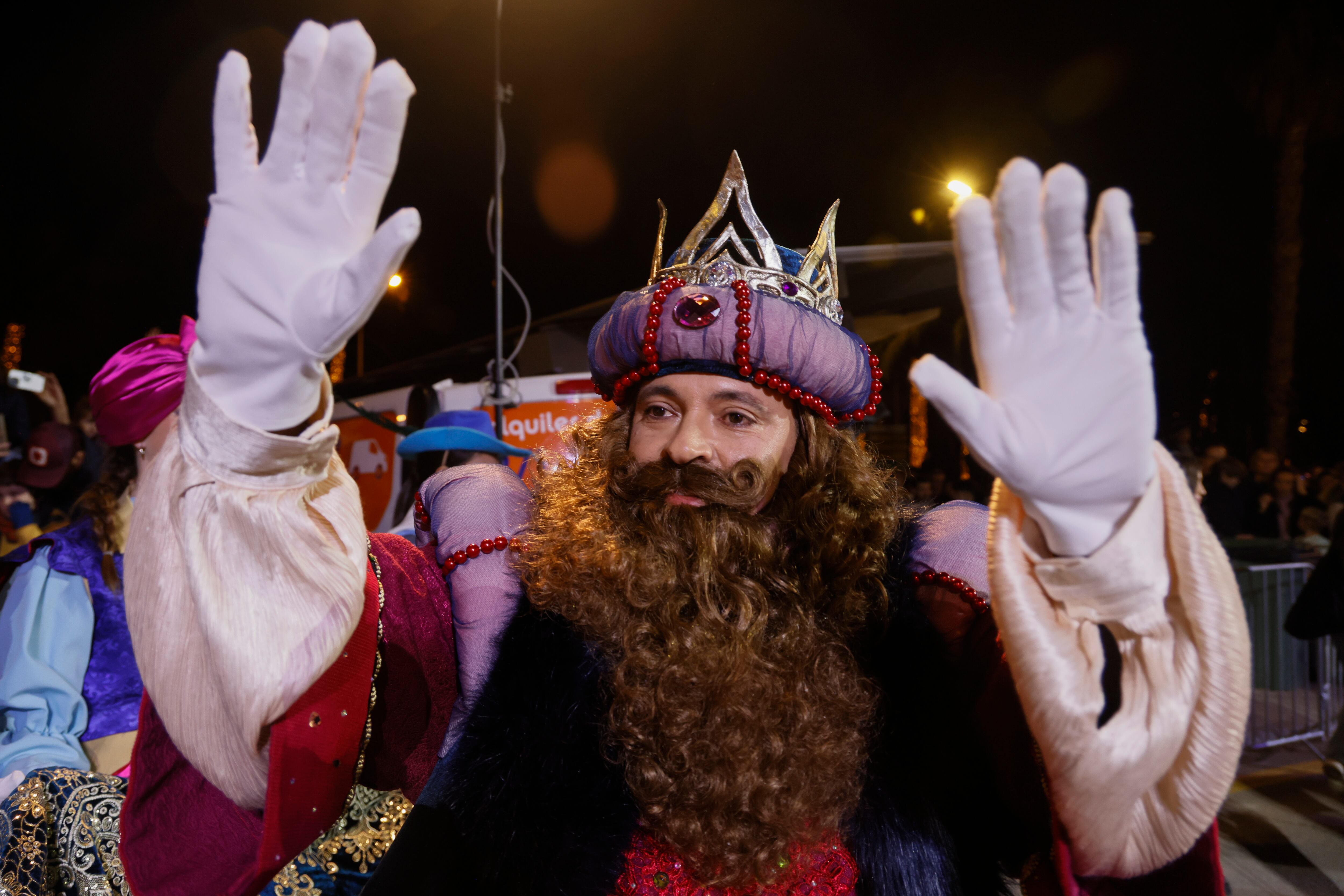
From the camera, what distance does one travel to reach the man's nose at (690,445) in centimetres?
181

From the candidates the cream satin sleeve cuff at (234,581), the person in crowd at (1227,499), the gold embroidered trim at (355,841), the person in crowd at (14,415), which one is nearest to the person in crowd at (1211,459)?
the person in crowd at (1227,499)

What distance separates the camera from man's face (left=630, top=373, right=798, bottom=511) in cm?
185

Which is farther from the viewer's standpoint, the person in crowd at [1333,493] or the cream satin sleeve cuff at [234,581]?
the person in crowd at [1333,493]

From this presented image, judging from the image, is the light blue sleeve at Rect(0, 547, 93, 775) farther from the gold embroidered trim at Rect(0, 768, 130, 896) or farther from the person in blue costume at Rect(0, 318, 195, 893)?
the gold embroidered trim at Rect(0, 768, 130, 896)

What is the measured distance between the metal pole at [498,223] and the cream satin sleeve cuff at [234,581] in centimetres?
330

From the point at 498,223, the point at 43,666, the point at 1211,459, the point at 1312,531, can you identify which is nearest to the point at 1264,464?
the point at 1211,459

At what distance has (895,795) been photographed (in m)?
1.54

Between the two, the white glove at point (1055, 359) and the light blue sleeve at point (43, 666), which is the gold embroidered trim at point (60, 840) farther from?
the white glove at point (1055, 359)

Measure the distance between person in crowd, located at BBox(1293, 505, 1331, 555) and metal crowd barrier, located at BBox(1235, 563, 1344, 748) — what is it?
140mm

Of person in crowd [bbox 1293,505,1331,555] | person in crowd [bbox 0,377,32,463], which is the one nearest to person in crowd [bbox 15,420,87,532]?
person in crowd [bbox 0,377,32,463]

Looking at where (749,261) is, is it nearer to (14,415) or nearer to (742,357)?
(742,357)

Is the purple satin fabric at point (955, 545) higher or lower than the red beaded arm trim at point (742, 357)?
lower

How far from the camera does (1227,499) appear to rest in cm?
762

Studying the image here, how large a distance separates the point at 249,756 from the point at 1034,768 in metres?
1.26
